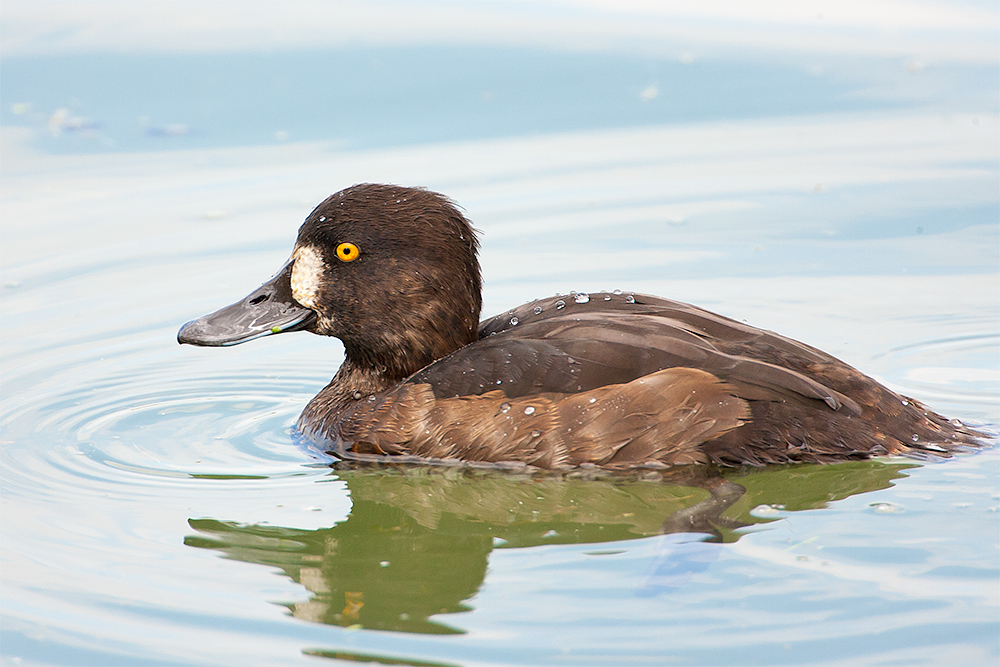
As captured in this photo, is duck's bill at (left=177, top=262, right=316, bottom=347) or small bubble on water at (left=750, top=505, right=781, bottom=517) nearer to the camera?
small bubble on water at (left=750, top=505, right=781, bottom=517)

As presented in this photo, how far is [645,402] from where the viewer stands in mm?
5047

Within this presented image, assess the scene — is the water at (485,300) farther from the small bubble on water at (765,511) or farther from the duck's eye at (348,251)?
the duck's eye at (348,251)

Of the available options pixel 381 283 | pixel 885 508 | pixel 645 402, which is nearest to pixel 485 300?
pixel 381 283

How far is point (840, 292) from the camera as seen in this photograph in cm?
727

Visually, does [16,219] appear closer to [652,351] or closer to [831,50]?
[652,351]

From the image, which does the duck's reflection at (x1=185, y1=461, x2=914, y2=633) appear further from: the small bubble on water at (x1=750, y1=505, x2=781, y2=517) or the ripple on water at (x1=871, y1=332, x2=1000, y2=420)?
the ripple on water at (x1=871, y1=332, x2=1000, y2=420)

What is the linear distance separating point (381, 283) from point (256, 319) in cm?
57

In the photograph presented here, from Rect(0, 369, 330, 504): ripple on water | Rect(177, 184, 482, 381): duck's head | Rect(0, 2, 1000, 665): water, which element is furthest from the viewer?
Rect(177, 184, 482, 381): duck's head

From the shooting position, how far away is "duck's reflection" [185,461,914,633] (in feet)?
14.2

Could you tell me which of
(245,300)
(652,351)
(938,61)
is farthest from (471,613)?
(938,61)

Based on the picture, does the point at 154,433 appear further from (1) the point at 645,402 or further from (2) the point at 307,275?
(1) the point at 645,402

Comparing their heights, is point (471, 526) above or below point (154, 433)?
below

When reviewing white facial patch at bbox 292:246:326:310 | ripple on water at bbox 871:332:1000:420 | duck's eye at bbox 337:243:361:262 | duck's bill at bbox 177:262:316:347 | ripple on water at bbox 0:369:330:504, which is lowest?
ripple on water at bbox 0:369:330:504

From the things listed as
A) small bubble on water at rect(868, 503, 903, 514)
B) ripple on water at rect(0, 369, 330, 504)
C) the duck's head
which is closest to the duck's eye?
the duck's head
